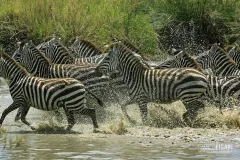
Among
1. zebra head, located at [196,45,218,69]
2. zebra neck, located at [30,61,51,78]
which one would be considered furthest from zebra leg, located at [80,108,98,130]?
zebra head, located at [196,45,218,69]

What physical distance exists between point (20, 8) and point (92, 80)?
27.0ft

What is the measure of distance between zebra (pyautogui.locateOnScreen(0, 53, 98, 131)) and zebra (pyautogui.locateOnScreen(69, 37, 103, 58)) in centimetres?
484

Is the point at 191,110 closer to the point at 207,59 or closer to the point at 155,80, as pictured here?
the point at 155,80

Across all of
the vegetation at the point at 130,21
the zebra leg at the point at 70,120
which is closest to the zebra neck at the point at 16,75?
the zebra leg at the point at 70,120

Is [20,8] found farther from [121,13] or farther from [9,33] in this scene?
[121,13]

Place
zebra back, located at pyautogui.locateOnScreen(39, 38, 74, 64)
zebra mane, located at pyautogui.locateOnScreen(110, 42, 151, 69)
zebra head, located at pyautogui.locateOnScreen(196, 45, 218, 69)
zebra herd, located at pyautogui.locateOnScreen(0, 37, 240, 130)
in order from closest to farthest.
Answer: zebra herd, located at pyautogui.locateOnScreen(0, 37, 240, 130), zebra mane, located at pyautogui.locateOnScreen(110, 42, 151, 69), zebra back, located at pyautogui.locateOnScreen(39, 38, 74, 64), zebra head, located at pyautogui.locateOnScreen(196, 45, 218, 69)

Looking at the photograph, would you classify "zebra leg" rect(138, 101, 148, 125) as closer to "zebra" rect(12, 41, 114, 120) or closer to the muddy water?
the muddy water

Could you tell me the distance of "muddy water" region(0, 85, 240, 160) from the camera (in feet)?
34.7

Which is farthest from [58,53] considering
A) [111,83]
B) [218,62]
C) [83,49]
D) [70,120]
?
[70,120]

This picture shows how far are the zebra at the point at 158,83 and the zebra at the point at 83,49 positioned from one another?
3781 mm

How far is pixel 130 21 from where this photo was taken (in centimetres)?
2286

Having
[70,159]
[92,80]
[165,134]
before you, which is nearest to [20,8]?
[92,80]

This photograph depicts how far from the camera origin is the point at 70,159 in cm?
1023

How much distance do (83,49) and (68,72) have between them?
3.63 meters
